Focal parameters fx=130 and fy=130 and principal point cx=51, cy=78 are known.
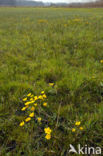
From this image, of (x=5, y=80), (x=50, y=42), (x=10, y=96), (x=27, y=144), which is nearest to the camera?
(x=27, y=144)

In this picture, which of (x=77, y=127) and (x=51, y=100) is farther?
(x=51, y=100)

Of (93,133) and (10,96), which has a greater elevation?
(10,96)

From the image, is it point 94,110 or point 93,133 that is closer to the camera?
point 93,133

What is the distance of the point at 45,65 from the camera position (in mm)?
3020

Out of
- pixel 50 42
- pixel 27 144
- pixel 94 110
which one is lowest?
pixel 27 144

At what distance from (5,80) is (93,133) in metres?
1.78

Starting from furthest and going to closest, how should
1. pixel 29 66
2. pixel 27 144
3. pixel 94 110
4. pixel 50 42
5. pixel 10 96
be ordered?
pixel 50 42
pixel 29 66
pixel 10 96
pixel 94 110
pixel 27 144

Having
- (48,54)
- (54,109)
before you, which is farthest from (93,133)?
(48,54)

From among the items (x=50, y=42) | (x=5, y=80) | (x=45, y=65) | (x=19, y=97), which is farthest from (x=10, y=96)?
(x=50, y=42)

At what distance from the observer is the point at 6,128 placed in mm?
1628

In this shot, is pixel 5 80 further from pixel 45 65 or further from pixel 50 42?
pixel 50 42

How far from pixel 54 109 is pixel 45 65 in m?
1.39

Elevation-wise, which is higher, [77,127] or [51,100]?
[51,100]

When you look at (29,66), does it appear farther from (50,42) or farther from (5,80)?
(50,42)
